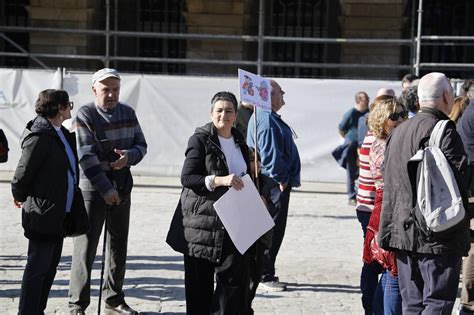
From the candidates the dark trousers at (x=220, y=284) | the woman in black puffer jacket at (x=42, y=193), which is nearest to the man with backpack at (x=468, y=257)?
the dark trousers at (x=220, y=284)

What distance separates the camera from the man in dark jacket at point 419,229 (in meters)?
5.59

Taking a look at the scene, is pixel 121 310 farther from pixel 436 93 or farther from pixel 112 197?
pixel 436 93

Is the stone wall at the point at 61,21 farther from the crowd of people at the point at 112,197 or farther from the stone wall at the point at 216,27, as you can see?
the crowd of people at the point at 112,197

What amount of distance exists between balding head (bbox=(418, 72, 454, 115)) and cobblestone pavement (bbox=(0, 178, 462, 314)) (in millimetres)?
2434

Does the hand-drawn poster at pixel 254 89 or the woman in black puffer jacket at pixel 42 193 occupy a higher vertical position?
the hand-drawn poster at pixel 254 89

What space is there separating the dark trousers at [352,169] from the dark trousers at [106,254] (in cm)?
689

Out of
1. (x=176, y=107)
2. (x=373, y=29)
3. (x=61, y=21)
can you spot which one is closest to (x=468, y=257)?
(x=176, y=107)

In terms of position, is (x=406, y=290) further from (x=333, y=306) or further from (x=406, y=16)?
(x=406, y=16)

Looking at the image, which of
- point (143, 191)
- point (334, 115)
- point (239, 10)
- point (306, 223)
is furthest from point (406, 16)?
A: point (306, 223)

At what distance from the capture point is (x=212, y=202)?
632 cm

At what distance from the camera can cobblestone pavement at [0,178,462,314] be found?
787cm

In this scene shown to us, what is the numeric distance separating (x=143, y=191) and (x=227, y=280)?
28.5 ft

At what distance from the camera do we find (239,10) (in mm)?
20359

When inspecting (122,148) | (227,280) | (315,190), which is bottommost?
(315,190)
